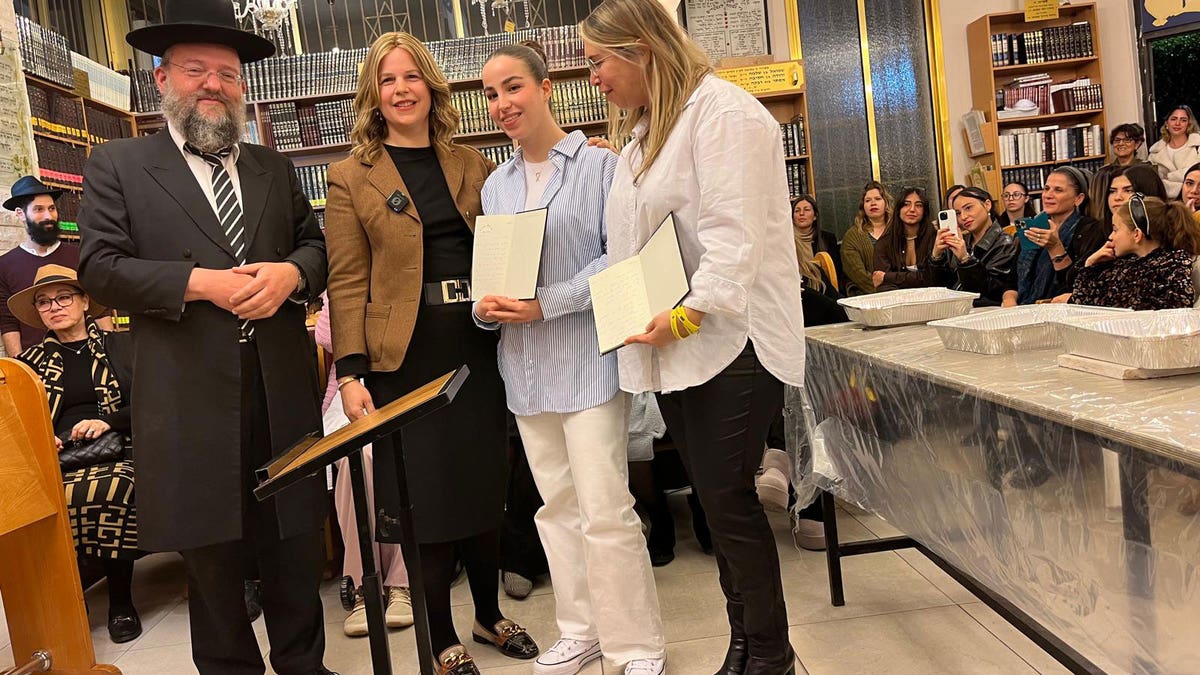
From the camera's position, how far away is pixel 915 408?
178 cm

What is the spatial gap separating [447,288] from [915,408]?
1.01 meters

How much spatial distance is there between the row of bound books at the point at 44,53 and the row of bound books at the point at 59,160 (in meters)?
0.35

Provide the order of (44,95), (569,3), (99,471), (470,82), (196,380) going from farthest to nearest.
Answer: (569,3) → (470,82) → (44,95) → (99,471) → (196,380)

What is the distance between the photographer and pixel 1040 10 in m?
6.55

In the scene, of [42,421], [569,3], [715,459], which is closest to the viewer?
[715,459]

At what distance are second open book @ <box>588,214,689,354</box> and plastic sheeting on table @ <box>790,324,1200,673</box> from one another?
1.61ft

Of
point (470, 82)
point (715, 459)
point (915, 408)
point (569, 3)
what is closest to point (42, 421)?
point (715, 459)

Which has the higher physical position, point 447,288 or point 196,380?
point 447,288

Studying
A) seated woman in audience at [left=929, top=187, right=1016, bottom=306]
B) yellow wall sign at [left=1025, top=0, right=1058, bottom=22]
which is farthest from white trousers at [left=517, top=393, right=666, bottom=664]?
yellow wall sign at [left=1025, top=0, right=1058, bottom=22]

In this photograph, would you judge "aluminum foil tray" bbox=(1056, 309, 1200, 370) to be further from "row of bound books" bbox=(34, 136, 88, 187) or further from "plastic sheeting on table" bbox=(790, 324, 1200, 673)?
"row of bound books" bbox=(34, 136, 88, 187)

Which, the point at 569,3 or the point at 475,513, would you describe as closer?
the point at 475,513

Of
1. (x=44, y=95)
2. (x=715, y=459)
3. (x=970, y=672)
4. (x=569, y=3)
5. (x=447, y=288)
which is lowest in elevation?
(x=970, y=672)

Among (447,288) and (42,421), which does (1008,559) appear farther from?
(42,421)

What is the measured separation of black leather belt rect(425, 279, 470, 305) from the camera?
6.39 ft
